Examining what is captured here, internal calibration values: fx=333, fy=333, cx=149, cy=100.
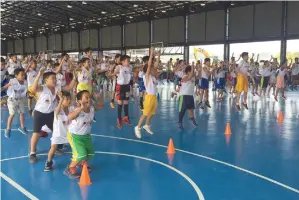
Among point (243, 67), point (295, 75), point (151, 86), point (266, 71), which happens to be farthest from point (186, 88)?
point (295, 75)

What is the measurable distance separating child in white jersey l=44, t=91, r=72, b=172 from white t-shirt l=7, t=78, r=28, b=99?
226 cm

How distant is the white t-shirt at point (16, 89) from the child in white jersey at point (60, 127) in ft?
7.41

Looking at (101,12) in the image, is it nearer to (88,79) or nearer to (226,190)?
(88,79)

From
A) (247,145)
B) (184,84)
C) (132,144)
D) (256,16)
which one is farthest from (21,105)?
(256,16)

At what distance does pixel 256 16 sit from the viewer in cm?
2055

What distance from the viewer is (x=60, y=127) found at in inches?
180

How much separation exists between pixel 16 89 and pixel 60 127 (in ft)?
7.80

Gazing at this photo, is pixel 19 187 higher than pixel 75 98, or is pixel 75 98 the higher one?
pixel 75 98

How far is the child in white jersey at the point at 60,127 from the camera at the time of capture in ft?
14.7

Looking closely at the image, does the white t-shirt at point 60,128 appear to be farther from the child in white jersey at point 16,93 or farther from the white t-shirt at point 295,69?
the white t-shirt at point 295,69

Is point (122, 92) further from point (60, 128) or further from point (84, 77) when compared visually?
point (60, 128)

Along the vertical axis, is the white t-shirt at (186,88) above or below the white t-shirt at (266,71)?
below

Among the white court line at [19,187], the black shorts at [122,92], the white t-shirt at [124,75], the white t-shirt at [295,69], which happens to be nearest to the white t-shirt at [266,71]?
the white t-shirt at [295,69]

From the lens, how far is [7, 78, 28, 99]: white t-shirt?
21.0ft
